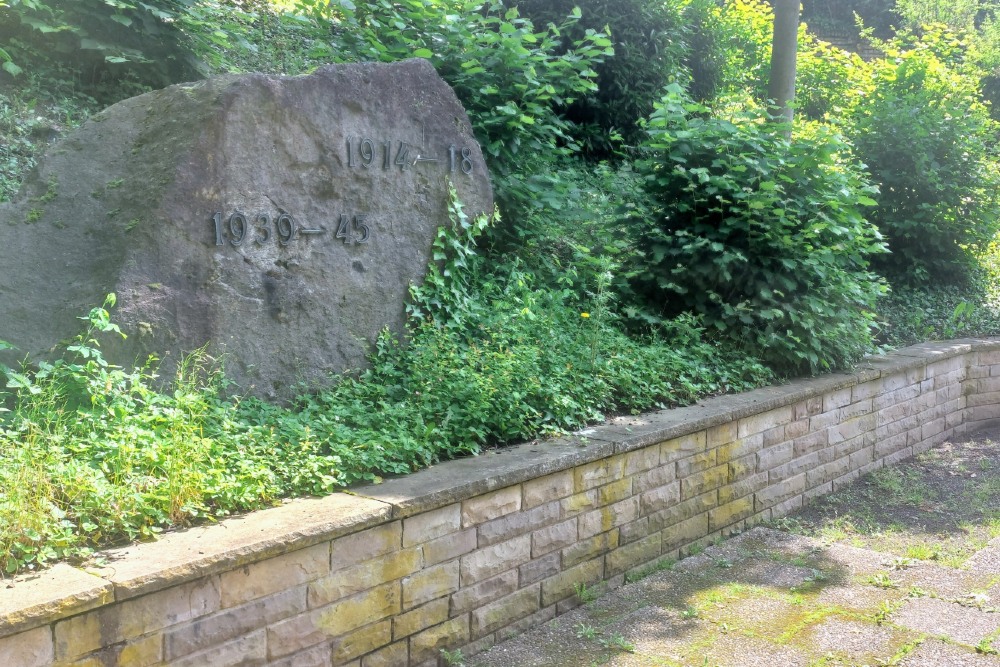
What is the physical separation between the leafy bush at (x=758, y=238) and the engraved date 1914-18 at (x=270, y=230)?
2.35m

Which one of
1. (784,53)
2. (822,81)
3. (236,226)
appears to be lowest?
(236,226)

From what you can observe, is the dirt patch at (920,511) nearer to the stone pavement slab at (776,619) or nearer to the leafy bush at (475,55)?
the stone pavement slab at (776,619)

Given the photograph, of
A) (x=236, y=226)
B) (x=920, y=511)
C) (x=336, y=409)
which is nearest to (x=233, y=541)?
(x=336, y=409)

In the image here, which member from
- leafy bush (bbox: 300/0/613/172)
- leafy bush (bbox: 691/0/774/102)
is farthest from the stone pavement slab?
leafy bush (bbox: 691/0/774/102)

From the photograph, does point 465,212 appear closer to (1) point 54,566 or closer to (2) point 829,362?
(2) point 829,362

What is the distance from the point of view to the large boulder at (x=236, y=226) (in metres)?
4.01

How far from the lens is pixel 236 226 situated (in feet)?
14.3

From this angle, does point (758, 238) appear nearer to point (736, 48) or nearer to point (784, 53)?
point (784, 53)

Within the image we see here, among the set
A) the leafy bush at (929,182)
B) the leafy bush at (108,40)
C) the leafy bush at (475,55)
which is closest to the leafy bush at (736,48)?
the leafy bush at (929,182)

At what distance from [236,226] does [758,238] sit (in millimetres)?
3538

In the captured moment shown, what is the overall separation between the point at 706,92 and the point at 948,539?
7612mm

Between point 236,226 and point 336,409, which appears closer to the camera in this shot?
point 336,409

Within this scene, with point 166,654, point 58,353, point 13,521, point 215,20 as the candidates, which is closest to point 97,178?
point 58,353

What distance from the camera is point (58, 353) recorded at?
3807mm
